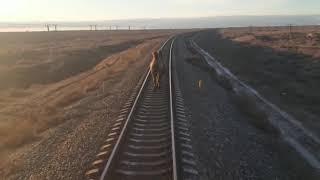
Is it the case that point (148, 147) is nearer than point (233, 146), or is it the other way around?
point (148, 147)

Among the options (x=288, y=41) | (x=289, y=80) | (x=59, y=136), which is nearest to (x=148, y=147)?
(x=59, y=136)

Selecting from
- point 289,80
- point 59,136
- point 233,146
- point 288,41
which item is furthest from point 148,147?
point 288,41

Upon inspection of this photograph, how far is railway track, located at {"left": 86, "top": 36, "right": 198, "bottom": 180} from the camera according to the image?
899 centimetres

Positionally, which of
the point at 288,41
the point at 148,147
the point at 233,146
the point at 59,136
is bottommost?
the point at 59,136

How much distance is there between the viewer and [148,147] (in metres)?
10.8

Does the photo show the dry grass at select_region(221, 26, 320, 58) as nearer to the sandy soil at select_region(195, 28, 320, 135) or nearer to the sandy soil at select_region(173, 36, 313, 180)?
the sandy soil at select_region(195, 28, 320, 135)

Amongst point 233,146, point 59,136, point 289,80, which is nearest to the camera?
point 233,146

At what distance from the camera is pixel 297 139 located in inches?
522

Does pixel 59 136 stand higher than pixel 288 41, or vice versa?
pixel 288 41

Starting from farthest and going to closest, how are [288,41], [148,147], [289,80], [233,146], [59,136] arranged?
[288,41]
[289,80]
[59,136]
[233,146]
[148,147]

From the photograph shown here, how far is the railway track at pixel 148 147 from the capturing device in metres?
8.99

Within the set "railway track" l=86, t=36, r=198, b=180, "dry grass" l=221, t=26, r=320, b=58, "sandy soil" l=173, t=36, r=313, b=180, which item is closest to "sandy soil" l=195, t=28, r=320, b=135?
"sandy soil" l=173, t=36, r=313, b=180

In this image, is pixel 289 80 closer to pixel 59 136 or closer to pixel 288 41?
pixel 59 136

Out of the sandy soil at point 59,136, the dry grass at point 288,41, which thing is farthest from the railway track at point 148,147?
the dry grass at point 288,41
